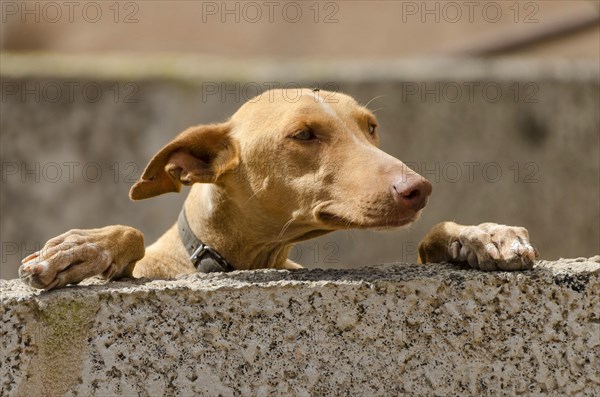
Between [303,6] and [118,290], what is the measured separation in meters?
9.09

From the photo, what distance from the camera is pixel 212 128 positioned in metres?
4.40

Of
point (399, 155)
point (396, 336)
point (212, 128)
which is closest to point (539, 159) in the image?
point (399, 155)

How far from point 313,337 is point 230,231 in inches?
49.8

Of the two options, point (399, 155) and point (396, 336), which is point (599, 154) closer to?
point (399, 155)

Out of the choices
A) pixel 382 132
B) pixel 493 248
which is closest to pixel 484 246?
pixel 493 248

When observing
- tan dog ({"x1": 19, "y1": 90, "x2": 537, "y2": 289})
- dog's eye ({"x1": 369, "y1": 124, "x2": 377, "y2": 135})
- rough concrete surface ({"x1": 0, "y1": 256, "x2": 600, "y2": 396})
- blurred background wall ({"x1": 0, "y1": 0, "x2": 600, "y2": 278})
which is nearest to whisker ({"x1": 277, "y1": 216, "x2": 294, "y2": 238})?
tan dog ({"x1": 19, "y1": 90, "x2": 537, "y2": 289})

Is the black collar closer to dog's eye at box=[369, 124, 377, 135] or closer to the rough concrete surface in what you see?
dog's eye at box=[369, 124, 377, 135]

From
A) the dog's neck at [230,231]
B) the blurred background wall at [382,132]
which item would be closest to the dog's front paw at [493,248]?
the dog's neck at [230,231]

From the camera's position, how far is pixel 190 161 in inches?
169

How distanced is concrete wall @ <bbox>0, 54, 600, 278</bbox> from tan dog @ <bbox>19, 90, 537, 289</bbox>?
13.2ft

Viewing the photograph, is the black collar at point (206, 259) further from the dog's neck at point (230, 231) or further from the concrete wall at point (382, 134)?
the concrete wall at point (382, 134)

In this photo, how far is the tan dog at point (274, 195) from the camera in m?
3.63

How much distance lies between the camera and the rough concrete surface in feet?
9.98

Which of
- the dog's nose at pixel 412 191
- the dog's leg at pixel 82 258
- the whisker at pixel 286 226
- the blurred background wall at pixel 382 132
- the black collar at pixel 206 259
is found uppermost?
the dog's nose at pixel 412 191
